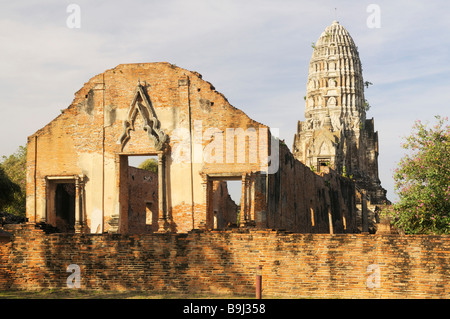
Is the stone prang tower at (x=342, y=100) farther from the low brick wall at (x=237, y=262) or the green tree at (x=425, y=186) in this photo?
the low brick wall at (x=237, y=262)

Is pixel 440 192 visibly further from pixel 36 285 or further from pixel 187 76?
pixel 36 285

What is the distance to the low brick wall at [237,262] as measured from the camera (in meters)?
13.1

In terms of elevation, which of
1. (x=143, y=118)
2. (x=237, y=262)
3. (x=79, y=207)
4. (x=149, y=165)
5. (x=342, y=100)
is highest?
(x=342, y=100)

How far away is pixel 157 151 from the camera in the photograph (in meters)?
19.9

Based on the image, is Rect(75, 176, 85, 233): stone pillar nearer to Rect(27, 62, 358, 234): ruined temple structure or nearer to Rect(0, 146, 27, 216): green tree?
Rect(27, 62, 358, 234): ruined temple structure

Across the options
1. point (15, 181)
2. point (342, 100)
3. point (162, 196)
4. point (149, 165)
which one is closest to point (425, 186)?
point (162, 196)

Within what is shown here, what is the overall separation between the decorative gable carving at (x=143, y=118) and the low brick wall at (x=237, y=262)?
5.74 metres

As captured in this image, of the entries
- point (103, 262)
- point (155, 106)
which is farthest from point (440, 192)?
point (103, 262)

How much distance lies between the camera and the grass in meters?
13.6

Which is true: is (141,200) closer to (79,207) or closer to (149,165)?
(79,207)

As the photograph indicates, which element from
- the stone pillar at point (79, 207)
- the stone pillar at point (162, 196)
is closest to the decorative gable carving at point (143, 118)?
the stone pillar at point (162, 196)

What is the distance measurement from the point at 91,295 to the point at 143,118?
23.7 ft

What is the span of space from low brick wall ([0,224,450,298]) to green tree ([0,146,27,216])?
13791mm
